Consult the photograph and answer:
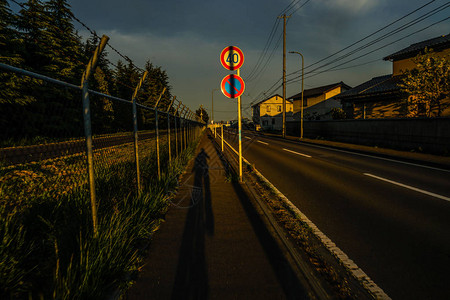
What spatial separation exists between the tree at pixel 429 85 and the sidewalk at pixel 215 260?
1655cm

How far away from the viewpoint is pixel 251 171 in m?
8.08

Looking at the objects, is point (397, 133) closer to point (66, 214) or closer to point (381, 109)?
point (381, 109)

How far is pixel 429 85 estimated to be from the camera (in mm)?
13719

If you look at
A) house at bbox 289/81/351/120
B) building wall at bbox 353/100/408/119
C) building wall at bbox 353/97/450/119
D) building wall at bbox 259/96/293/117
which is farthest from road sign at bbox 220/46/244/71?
building wall at bbox 259/96/293/117

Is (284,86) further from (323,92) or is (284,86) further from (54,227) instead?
(54,227)

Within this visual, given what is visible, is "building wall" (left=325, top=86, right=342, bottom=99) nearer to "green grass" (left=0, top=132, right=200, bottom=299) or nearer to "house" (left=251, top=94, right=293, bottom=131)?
"house" (left=251, top=94, right=293, bottom=131)

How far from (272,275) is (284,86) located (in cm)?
2698

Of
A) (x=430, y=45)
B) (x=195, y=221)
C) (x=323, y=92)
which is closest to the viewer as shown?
(x=195, y=221)

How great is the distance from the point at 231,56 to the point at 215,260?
5.24 metres

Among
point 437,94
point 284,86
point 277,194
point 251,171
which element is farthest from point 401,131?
point 284,86

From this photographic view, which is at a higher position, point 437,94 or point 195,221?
point 437,94

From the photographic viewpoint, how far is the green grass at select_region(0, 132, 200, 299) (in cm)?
190

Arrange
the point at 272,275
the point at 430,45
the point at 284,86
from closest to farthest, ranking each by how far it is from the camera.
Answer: the point at 272,275 → the point at 430,45 → the point at 284,86

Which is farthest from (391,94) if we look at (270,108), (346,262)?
(270,108)
